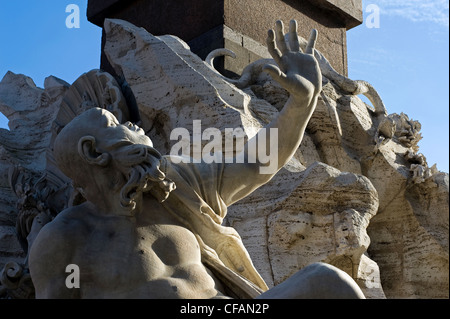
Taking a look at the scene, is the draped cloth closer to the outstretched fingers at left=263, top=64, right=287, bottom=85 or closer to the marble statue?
the marble statue

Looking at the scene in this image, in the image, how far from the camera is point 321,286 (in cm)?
285

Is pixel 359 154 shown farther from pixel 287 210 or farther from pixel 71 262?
pixel 71 262

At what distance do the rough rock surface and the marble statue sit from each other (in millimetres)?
1342

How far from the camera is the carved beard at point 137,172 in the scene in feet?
10.8

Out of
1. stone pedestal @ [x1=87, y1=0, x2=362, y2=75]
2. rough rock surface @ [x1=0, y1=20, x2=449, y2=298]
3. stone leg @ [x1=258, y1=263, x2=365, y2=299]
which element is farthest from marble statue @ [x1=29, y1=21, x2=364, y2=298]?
stone pedestal @ [x1=87, y1=0, x2=362, y2=75]

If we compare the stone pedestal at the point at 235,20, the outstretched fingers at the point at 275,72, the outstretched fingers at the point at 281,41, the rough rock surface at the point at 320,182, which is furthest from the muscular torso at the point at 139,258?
the stone pedestal at the point at 235,20

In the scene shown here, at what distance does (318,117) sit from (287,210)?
1441 mm

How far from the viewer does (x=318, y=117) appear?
6273mm

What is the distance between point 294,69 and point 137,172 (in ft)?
3.15

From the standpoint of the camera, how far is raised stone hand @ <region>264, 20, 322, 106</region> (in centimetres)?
361

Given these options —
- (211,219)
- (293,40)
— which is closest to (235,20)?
(293,40)

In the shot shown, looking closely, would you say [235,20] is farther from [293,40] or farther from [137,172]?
[137,172]

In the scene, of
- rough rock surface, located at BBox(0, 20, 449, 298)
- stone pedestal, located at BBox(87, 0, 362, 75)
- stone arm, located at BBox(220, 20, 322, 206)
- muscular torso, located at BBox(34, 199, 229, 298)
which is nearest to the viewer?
muscular torso, located at BBox(34, 199, 229, 298)
